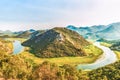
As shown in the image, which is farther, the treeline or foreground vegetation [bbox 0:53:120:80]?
foreground vegetation [bbox 0:53:120:80]

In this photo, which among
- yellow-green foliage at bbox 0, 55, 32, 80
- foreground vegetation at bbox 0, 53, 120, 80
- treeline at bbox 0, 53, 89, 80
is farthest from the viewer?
yellow-green foliage at bbox 0, 55, 32, 80

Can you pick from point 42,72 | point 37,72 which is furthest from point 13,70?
point 42,72

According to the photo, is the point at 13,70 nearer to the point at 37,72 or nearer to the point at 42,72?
the point at 37,72

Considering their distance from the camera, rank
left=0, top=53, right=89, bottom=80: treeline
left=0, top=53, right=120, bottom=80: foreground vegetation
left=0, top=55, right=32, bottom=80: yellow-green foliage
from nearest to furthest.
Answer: left=0, top=53, right=89, bottom=80: treeline < left=0, top=53, right=120, bottom=80: foreground vegetation < left=0, top=55, right=32, bottom=80: yellow-green foliage

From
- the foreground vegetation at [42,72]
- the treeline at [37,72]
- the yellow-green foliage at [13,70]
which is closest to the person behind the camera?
the treeline at [37,72]

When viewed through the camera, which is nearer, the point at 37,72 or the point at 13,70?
the point at 37,72

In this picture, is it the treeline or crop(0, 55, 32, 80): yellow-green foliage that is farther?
crop(0, 55, 32, 80): yellow-green foliage

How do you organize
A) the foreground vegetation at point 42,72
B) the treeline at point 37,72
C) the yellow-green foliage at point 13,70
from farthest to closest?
the yellow-green foliage at point 13,70
the foreground vegetation at point 42,72
the treeline at point 37,72

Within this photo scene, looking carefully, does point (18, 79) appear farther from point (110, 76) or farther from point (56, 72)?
point (110, 76)

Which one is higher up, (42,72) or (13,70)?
(42,72)

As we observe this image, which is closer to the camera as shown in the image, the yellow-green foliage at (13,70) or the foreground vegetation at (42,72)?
the foreground vegetation at (42,72)

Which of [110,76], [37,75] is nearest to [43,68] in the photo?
[37,75]

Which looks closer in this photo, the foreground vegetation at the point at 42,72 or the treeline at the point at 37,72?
the treeline at the point at 37,72
